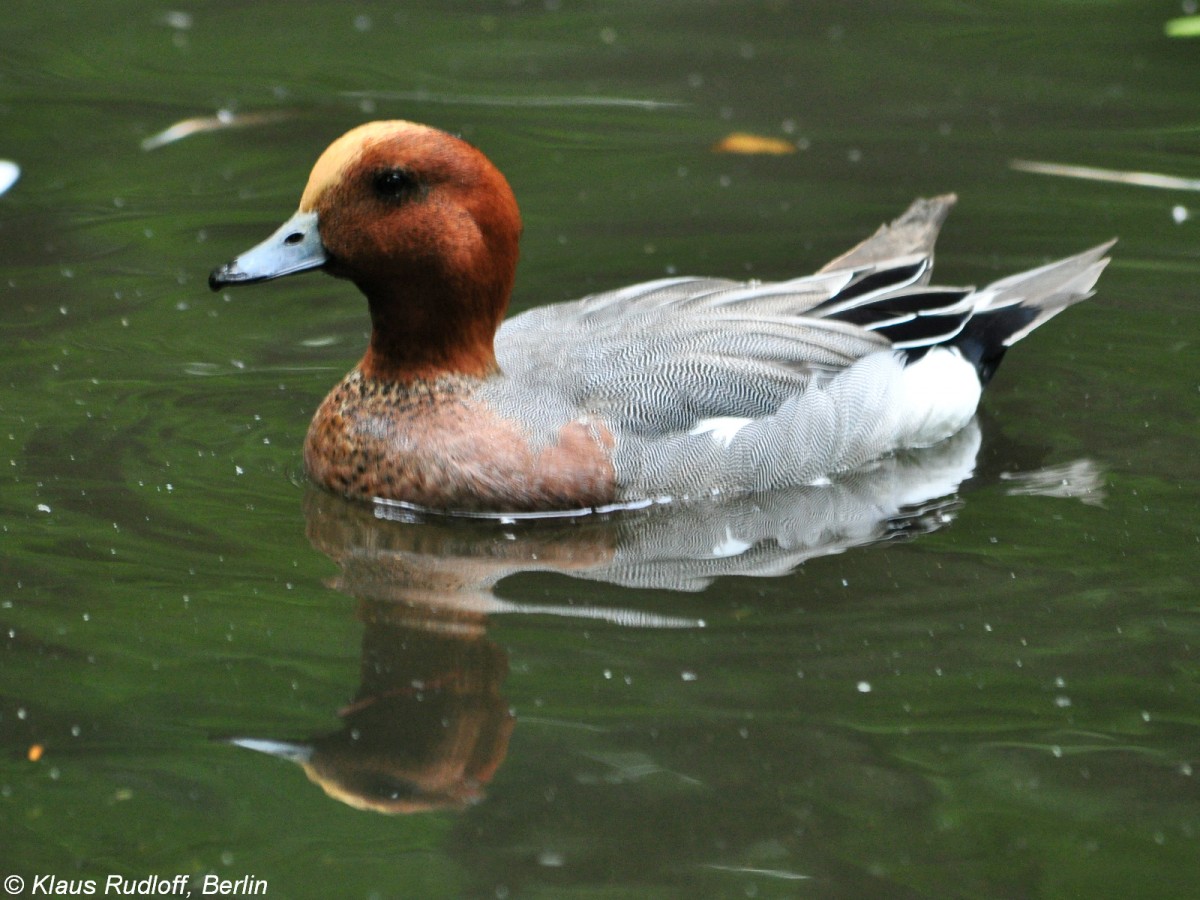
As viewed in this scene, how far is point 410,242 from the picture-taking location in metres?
6.53

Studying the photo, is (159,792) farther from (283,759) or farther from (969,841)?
(969,841)

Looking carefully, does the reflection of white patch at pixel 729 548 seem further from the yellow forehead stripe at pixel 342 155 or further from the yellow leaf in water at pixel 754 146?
the yellow leaf in water at pixel 754 146

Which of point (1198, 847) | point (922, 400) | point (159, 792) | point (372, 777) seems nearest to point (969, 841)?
point (1198, 847)

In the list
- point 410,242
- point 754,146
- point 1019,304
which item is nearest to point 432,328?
point 410,242

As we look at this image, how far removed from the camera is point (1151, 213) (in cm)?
948

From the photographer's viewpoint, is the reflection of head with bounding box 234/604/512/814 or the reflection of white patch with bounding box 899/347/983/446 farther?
the reflection of white patch with bounding box 899/347/983/446

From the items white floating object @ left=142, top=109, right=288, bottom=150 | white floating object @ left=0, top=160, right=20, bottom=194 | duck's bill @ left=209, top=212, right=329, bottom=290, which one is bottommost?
white floating object @ left=0, top=160, right=20, bottom=194

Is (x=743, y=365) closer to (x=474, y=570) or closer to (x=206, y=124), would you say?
(x=474, y=570)

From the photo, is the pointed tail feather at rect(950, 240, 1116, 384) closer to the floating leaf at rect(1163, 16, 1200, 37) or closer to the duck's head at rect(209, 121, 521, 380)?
the duck's head at rect(209, 121, 521, 380)

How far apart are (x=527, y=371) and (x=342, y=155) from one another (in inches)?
43.0

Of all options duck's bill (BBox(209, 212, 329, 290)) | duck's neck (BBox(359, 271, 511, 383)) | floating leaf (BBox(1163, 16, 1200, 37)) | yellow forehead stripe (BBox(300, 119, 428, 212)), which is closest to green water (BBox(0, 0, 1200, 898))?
floating leaf (BBox(1163, 16, 1200, 37))

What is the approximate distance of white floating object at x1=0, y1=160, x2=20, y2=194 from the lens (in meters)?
9.94

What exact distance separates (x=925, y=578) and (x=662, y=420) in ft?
4.13

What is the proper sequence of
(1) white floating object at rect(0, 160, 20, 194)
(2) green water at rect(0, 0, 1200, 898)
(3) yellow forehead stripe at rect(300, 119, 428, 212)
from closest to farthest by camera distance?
(2) green water at rect(0, 0, 1200, 898) < (3) yellow forehead stripe at rect(300, 119, 428, 212) < (1) white floating object at rect(0, 160, 20, 194)
